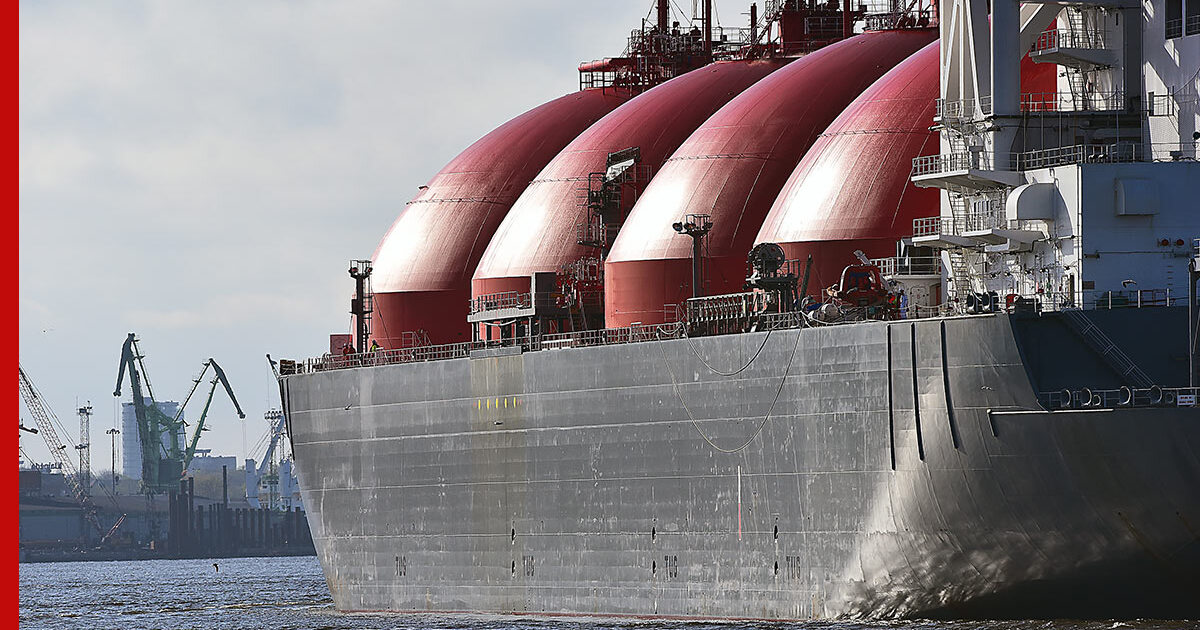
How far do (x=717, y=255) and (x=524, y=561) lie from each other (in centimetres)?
927

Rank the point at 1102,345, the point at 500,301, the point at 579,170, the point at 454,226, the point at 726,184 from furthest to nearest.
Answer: the point at 454,226 → the point at 579,170 → the point at 500,301 → the point at 726,184 → the point at 1102,345

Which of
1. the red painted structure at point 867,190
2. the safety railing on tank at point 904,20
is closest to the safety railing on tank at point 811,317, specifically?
the red painted structure at point 867,190

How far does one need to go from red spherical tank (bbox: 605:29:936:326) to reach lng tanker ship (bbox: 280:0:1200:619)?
88 millimetres

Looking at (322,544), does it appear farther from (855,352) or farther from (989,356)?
(989,356)

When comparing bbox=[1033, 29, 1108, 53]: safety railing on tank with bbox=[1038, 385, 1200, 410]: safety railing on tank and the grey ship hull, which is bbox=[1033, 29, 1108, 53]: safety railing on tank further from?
bbox=[1038, 385, 1200, 410]: safety railing on tank

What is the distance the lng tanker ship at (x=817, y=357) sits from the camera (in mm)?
35062

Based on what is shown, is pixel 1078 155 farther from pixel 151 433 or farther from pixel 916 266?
pixel 151 433

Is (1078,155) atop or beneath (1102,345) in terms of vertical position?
atop

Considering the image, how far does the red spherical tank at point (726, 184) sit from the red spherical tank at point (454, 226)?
10784 millimetres

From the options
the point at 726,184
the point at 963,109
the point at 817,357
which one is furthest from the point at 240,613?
the point at 963,109

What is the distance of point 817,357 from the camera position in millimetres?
39375

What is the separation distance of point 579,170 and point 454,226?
626 cm

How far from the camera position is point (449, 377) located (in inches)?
2029

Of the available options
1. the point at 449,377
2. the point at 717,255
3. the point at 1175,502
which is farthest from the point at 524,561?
the point at 1175,502
